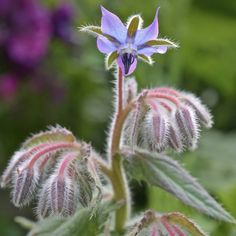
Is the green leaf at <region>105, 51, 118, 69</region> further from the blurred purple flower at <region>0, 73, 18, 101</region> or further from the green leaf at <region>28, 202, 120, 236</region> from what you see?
the blurred purple flower at <region>0, 73, 18, 101</region>

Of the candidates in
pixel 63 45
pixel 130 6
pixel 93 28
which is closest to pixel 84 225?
pixel 93 28

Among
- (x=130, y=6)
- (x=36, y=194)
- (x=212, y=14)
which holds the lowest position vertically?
(x=36, y=194)

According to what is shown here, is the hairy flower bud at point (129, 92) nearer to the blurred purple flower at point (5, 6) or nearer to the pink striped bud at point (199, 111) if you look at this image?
the pink striped bud at point (199, 111)

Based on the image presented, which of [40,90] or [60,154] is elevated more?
[40,90]

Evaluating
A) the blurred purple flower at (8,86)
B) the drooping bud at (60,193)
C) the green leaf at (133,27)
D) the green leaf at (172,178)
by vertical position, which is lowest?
the drooping bud at (60,193)

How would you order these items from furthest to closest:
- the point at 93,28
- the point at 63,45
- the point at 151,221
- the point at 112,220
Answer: the point at 63,45, the point at 112,220, the point at 151,221, the point at 93,28

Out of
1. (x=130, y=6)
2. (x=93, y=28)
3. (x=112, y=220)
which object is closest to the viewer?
(x=93, y=28)

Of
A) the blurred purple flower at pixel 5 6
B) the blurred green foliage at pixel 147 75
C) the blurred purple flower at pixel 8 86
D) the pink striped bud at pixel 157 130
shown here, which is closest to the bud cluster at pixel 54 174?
the pink striped bud at pixel 157 130

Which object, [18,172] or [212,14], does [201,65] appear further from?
[18,172]
